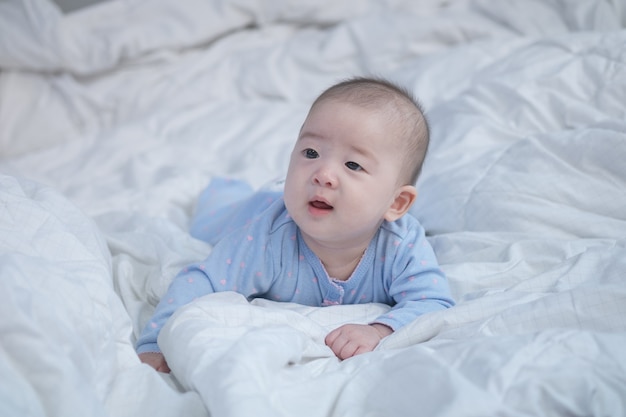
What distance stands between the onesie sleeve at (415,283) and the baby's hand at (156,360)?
31 centimetres

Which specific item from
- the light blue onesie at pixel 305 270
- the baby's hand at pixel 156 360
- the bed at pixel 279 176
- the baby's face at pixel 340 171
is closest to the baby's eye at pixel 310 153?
the baby's face at pixel 340 171

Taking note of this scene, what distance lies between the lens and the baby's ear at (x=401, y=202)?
110cm

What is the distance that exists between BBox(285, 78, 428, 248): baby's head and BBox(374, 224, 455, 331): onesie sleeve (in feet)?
0.26

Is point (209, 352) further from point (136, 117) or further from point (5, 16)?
point (5, 16)

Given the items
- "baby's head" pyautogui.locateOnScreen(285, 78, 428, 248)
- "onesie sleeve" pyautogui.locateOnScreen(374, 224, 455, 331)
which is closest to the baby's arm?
"baby's head" pyautogui.locateOnScreen(285, 78, 428, 248)

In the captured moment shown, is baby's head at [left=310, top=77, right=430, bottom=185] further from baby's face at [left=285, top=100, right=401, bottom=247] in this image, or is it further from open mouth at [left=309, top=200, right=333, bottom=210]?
open mouth at [left=309, top=200, right=333, bottom=210]

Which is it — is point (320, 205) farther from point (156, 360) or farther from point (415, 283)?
point (156, 360)

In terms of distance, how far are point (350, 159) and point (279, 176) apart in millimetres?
467

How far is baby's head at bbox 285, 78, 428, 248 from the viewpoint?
1.03 m

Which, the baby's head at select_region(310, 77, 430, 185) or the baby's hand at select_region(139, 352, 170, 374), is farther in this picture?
the baby's head at select_region(310, 77, 430, 185)

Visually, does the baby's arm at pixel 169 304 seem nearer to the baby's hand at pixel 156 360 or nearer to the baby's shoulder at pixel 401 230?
the baby's hand at pixel 156 360

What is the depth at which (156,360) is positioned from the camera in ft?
3.10

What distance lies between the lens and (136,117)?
6.51 ft

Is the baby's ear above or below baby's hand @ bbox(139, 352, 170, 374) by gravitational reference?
above
